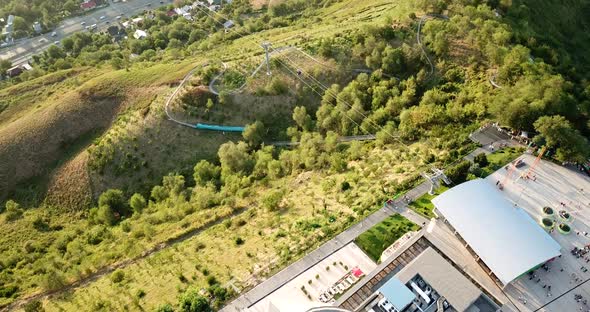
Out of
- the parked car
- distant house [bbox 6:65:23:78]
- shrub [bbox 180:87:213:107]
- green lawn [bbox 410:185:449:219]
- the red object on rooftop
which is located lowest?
distant house [bbox 6:65:23:78]

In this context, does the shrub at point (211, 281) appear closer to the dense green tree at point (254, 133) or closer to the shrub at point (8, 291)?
the shrub at point (8, 291)

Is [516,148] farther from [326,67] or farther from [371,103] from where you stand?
[326,67]

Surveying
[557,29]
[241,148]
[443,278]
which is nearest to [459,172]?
[443,278]

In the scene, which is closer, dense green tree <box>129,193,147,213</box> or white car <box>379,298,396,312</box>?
white car <box>379,298,396,312</box>

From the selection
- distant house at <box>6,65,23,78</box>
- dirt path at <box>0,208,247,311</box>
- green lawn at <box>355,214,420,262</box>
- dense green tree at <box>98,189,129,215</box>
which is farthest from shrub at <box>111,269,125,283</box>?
distant house at <box>6,65,23,78</box>

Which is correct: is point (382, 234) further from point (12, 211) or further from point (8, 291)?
point (12, 211)

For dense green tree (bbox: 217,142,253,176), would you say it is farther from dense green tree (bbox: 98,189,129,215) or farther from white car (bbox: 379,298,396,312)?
white car (bbox: 379,298,396,312)

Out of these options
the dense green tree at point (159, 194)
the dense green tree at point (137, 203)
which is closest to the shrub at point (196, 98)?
the dense green tree at point (159, 194)

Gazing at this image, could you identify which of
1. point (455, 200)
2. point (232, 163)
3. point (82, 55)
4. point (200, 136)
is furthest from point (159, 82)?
point (455, 200)
